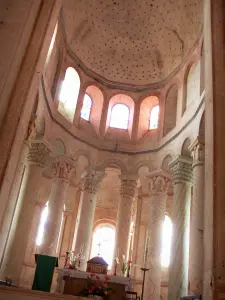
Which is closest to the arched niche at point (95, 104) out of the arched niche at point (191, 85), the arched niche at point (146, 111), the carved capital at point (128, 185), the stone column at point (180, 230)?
the arched niche at point (146, 111)

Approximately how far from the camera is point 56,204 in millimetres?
16281

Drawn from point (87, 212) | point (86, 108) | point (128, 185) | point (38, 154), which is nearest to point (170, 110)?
point (128, 185)

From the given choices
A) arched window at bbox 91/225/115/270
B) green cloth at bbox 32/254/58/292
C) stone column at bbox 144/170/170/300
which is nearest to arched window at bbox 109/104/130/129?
stone column at bbox 144/170/170/300

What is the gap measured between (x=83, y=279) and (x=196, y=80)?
9763 mm

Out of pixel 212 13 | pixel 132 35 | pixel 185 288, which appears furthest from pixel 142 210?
pixel 212 13

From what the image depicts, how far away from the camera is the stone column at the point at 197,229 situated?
11.3 meters

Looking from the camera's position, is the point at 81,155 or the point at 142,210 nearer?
the point at 81,155

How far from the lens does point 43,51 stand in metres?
9.43

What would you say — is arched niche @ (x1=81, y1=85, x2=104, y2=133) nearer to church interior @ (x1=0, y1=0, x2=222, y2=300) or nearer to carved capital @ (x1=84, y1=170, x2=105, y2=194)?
church interior @ (x1=0, y1=0, x2=222, y2=300)

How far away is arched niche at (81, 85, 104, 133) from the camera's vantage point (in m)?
19.7

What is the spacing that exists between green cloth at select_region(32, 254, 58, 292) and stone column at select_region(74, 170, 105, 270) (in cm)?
594

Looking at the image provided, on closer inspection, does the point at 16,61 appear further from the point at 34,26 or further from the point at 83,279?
the point at 83,279

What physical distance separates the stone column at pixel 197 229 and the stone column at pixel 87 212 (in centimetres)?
627

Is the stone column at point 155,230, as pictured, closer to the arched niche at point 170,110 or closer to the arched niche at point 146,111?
the arched niche at point 170,110
